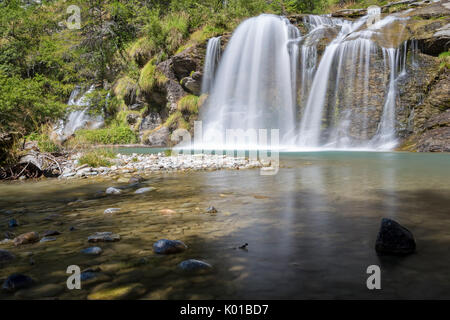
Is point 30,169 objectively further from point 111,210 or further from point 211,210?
point 211,210

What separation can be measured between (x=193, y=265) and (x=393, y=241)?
1282 mm

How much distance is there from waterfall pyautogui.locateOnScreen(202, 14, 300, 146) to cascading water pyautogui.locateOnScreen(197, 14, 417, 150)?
2.1 inches

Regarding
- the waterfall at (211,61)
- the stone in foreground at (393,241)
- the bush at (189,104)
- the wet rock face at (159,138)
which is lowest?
the stone in foreground at (393,241)

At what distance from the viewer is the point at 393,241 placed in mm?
1998

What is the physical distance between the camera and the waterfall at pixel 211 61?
1848cm

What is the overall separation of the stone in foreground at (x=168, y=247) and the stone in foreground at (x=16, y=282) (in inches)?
28.7

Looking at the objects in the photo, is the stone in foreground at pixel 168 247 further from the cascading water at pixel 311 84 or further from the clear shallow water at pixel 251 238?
the cascading water at pixel 311 84

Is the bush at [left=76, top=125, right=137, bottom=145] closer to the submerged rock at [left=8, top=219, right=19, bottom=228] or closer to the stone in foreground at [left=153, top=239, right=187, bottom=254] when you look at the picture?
the submerged rock at [left=8, top=219, right=19, bottom=228]

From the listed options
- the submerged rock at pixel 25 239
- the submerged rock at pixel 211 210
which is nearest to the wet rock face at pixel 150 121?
the submerged rock at pixel 211 210

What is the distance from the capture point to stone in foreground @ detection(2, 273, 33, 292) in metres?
1.56

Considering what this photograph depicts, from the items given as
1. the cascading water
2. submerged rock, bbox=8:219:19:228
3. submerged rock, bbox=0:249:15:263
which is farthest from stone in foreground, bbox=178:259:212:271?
Answer: the cascading water

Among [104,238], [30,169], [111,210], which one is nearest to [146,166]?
[30,169]

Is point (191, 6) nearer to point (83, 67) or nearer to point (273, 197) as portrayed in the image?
point (83, 67)

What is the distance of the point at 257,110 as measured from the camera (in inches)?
677
